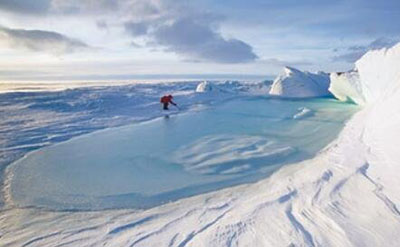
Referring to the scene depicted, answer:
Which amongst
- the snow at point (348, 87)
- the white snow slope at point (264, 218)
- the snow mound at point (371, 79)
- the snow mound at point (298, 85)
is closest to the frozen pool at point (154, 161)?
the white snow slope at point (264, 218)

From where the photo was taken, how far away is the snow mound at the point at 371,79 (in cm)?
1030

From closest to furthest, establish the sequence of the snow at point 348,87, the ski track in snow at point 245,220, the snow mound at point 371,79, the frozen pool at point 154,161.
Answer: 1. the ski track in snow at point 245,220
2. the frozen pool at point 154,161
3. the snow mound at point 371,79
4. the snow at point 348,87

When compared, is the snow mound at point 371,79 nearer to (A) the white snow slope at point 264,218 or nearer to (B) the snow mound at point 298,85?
(B) the snow mound at point 298,85

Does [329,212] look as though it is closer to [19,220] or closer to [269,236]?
[269,236]

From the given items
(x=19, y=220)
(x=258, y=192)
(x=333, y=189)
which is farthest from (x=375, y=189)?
(x=19, y=220)

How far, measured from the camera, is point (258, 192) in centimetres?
459

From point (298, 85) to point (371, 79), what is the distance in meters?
8.26

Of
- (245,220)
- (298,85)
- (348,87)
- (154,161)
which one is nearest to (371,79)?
(348,87)

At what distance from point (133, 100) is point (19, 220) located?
12014 millimetres

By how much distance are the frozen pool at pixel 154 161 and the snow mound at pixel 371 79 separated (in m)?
2.13

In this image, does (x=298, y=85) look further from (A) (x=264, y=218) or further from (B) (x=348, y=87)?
(A) (x=264, y=218)

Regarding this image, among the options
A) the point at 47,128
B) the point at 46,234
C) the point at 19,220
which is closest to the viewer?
the point at 46,234

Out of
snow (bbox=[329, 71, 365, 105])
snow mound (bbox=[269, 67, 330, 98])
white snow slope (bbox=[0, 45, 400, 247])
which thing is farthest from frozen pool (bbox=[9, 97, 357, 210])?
snow mound (bbox=[269, 67, 330, 98])

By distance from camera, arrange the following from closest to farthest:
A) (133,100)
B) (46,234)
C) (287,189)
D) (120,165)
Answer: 1. (46,234)
2. (287,189)
3. (120,165)
4. (133,100)
